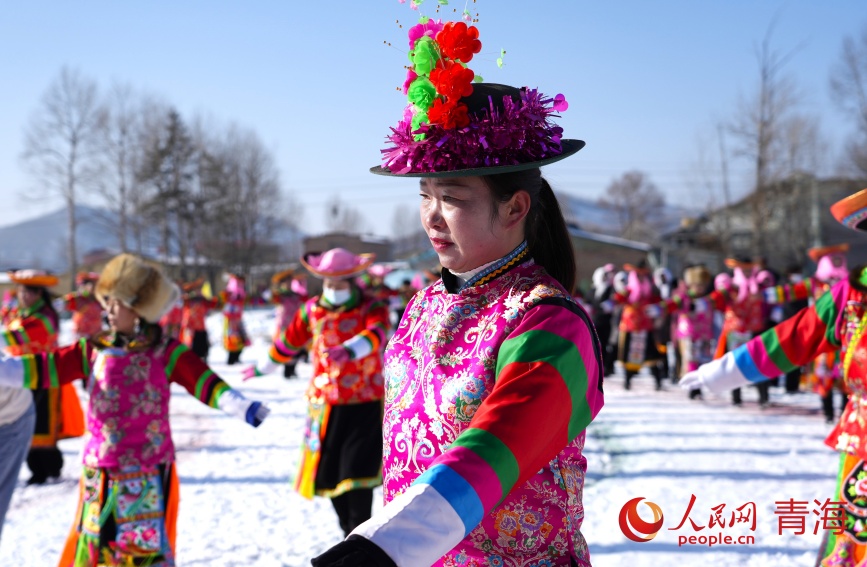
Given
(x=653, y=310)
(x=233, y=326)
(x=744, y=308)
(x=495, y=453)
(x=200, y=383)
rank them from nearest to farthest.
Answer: (x=495, y=453) → (x=200, y=383) → (x=744, y=308) → (x=653, y=310) → (x=233, y=326)

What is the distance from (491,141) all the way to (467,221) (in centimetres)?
19

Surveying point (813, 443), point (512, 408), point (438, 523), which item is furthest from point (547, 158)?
point (813, 443)

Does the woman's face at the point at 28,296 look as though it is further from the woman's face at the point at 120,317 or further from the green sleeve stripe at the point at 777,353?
the green sleeve stripe at the point at 777,353

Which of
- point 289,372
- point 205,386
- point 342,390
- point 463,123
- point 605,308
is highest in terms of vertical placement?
point 463,123

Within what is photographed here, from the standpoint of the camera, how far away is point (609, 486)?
6336 millimetres

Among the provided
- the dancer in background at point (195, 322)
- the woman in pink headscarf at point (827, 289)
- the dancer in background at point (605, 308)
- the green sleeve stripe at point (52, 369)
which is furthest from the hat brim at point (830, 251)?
the dancer in background at point (195, 322)

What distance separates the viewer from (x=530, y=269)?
75.5 inches

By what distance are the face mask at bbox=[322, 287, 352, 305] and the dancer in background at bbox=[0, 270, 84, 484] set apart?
2.28 metres

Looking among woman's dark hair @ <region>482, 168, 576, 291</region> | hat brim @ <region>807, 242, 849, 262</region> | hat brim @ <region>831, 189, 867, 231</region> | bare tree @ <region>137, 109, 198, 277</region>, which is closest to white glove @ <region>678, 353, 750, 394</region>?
hat brim @ <region>831, 189, 867, 231</region>

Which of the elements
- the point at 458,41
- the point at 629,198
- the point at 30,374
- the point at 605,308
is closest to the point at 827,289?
the point at 605,308

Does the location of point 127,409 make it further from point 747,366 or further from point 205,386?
point 747,366

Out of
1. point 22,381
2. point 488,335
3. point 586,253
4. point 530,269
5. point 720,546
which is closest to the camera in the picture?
point 488,335

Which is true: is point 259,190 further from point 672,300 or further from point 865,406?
point 865,406

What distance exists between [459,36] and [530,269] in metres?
0.58
